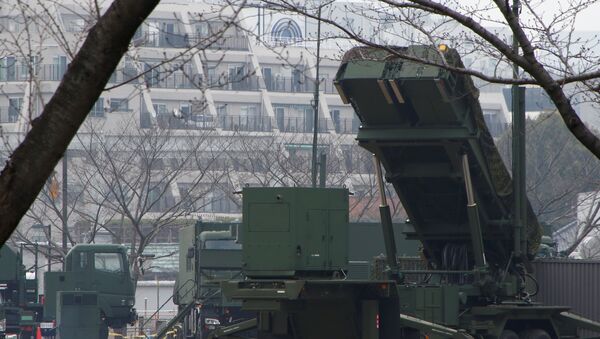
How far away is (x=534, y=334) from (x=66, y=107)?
50.9 feet

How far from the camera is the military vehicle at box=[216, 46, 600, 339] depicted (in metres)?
20.8

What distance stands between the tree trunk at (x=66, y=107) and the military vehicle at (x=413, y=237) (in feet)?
39.2

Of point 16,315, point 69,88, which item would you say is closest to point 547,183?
point 16,315

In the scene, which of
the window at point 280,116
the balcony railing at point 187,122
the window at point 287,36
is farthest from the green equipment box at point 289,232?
the window at point 280,116

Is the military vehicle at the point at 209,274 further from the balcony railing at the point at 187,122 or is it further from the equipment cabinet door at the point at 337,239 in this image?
the balcony railing at the point at 187,122

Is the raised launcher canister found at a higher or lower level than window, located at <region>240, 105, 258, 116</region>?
lower

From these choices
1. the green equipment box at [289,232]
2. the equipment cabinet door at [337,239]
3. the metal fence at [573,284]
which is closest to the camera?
the green equipment box at [289,232]

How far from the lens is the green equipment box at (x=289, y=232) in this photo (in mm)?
22453

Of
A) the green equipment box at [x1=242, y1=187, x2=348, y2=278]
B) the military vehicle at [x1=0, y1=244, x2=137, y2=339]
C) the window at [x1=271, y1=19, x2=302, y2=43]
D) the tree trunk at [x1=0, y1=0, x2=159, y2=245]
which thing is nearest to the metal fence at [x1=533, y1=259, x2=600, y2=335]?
the green equipment box at [x1=242, y1=187, x2=348, y2=278]

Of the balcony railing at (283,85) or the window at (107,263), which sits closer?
the window at (107,263)

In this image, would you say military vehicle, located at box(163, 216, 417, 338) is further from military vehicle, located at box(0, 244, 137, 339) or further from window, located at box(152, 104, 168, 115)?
window, located at box(152, 104, 168, 115)

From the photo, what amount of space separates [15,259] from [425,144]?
21781 millimetres

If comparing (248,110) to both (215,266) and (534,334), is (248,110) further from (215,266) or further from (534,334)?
(534,334)

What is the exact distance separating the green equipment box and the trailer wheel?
Answer: 3342 millimetres
